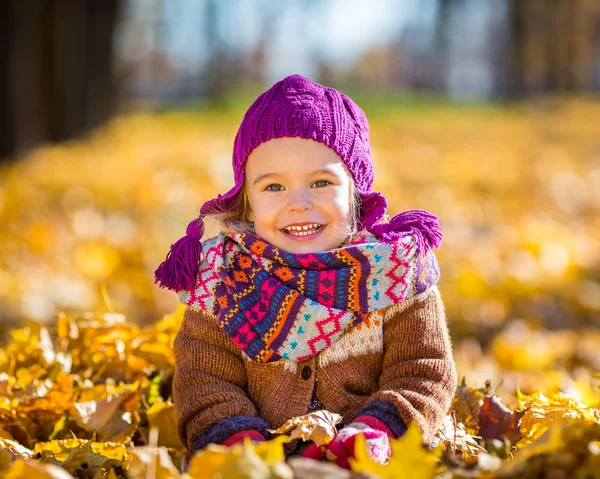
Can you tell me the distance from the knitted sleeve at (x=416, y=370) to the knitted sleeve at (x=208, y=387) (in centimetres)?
33

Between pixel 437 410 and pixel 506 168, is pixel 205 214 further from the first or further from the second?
pixel 506 168

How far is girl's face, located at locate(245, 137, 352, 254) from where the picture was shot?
2.13 meters

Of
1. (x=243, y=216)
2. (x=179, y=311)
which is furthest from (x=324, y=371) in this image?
(x=179, y=311)

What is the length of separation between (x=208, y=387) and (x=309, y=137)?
717 mm

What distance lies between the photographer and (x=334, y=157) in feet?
7.10

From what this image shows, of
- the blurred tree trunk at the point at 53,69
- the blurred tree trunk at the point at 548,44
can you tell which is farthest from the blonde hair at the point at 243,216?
the blurred tree trunk at the point at 548,44

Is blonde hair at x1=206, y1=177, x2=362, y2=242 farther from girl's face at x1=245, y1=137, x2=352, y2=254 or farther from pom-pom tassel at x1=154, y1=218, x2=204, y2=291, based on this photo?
pom-pom tassel at x1=154, y1=218, x2=204, y2=291

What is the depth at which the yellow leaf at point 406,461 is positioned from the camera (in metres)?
1.50

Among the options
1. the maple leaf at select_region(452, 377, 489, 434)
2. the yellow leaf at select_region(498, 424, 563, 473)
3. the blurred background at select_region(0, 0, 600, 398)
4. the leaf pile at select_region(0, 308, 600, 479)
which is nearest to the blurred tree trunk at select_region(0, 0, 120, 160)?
the blurred background at select_region(0, 0, 600, 398)

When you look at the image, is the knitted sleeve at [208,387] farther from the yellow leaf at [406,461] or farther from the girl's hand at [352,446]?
the yellow leaf at [406,461]

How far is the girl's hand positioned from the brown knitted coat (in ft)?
0.57

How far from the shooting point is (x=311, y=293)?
2.10 m

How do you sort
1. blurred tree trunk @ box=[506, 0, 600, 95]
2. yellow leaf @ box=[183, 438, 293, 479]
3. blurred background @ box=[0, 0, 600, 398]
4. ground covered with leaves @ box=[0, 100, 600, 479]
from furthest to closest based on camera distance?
blurred tree trunk @ box=[506, 0, 600, 95] → blurred background @ box=[0, 0, 600, 398] → ground covered with leaves @ box=[0, 100, 600, 479] → yellow leaf @ box=[183, 438, 293, 479]

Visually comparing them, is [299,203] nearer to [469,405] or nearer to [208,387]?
[208,387]
